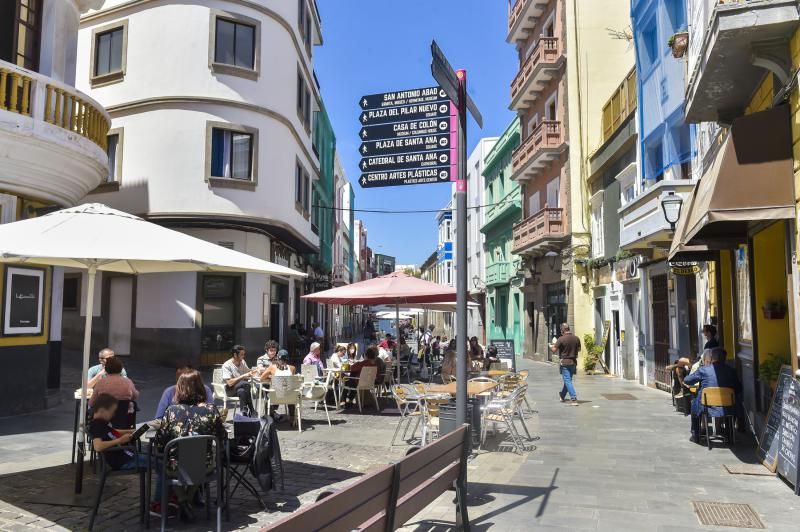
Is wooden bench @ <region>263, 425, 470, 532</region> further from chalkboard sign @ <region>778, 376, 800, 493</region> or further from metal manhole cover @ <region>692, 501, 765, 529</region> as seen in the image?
chalkboard sign @ <region>778, 376, 800, 493</region>

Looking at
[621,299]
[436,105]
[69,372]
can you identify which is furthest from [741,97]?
[69,372]

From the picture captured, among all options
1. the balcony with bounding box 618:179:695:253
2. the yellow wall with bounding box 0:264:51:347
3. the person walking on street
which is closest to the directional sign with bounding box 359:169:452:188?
the balcony with bounding box 618:179:695:253

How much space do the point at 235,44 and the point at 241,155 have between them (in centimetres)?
321

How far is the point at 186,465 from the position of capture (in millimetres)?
5008

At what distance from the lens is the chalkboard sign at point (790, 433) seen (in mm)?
6223

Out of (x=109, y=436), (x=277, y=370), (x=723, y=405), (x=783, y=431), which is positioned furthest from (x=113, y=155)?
(x=783, y=431)

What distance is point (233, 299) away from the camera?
18844 millimetres

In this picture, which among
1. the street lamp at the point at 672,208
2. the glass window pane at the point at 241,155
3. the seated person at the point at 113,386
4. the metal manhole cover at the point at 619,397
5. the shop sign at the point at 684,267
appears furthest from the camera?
the glass window pane at the point at 241,155

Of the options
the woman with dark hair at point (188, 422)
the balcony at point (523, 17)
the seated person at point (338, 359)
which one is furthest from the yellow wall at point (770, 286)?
the balcony at point (523, 17)

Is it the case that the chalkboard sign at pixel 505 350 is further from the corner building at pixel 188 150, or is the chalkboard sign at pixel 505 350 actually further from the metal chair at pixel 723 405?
the metal chair at pixel 723 405

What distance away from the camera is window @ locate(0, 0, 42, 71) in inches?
427

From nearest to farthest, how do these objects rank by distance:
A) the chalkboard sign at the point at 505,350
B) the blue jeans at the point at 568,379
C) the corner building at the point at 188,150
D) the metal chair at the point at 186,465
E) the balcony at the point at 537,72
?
the metal chair at the point at 186,465
the blue jeans at the point at 568,379
the corner building at the point at 188,150
the chalkboard sign at the point at 505,350
the balcony at the point at 537,72

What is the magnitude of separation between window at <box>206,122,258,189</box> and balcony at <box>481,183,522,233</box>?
641 inches

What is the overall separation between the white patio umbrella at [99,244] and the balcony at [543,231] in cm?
1819
